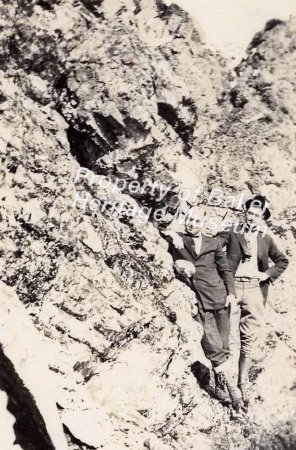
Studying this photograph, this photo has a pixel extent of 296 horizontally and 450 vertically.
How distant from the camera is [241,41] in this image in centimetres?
354

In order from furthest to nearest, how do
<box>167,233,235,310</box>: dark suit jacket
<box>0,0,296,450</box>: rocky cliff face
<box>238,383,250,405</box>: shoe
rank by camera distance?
<box>238,383,250,405</box>: shoe, <box>167,233,235,310</box>: dark suit jacket, <box>0,0,296,450</box>: rocky cliff face

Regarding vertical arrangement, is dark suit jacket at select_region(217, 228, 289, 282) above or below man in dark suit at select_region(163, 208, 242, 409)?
above

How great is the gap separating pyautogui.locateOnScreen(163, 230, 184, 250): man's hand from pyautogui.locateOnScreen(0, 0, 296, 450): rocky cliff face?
0.08 meters

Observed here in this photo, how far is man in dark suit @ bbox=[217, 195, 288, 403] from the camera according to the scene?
355 cm

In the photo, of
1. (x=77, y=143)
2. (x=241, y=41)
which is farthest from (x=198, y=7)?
(x=77, y=143)

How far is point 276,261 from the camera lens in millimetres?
3586

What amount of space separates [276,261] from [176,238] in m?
0.79

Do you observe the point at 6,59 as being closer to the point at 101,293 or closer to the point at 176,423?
the point at 101,293

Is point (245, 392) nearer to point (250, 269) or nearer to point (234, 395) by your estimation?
point (234, 395)

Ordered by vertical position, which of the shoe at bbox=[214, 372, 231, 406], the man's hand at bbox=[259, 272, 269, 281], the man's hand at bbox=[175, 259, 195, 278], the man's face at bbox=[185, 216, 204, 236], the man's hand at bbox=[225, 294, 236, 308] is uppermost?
the man's face at bbox=[185, 216, 204, 236]

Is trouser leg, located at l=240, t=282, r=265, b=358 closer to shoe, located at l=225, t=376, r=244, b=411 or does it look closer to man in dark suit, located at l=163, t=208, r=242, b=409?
man in dark suit, located at l=163, t=208, r=242, b=409

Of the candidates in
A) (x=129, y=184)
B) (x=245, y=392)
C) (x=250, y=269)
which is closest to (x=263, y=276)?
(x=250, y=269)

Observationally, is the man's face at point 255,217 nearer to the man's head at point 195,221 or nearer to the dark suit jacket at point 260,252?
the dark suit jacket at point 260,252

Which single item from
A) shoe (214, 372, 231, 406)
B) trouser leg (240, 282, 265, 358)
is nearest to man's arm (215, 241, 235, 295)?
trouser leg (240, 282, 265, 358)
